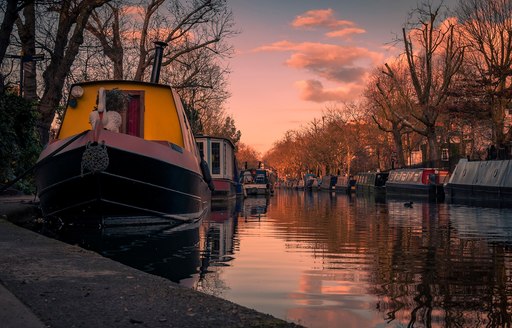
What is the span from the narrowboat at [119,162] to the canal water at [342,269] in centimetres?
79

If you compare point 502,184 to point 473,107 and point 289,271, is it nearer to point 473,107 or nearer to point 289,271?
point 473,107

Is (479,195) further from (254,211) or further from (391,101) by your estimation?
(391,101)

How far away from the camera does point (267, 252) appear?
31.0 ft

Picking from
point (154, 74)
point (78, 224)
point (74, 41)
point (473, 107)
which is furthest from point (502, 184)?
point (78, 224)

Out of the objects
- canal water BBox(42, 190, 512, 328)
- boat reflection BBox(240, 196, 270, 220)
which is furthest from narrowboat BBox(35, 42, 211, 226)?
boat reflection BBox(240, 196, 270, 220)

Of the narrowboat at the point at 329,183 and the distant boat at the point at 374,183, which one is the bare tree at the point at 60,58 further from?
the narrowboat at the point at 329,183

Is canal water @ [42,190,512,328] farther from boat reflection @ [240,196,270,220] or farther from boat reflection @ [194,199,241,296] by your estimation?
boat reflection @ [240,196,270,220]

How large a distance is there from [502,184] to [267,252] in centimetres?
2171

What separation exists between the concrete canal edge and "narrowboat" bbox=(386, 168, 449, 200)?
115 ft

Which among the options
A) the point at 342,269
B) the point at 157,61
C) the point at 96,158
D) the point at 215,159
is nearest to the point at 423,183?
the point at 215,159

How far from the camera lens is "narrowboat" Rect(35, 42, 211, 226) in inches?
521

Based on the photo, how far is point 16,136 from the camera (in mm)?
19266

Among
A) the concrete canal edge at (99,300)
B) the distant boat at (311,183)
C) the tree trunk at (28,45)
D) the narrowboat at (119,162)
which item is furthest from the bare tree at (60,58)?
the distant boat at (311,183)

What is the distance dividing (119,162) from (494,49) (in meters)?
33.4
